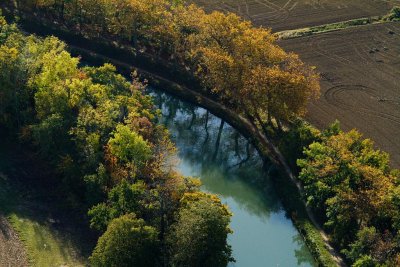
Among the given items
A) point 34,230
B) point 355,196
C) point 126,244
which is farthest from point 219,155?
point 126,244

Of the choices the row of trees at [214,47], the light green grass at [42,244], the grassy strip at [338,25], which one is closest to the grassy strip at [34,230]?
the light green grass at [42,244]

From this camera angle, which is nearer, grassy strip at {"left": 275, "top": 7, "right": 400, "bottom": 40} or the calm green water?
the calm green water

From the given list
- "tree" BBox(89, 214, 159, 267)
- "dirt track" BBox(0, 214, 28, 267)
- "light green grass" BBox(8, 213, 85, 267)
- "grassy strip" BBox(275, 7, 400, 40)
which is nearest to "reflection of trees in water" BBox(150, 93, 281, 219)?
"tree" BBox(89, 214, 159, 267)

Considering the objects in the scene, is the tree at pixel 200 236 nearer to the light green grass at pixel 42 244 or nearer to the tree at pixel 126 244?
the tree at pixel 126 244

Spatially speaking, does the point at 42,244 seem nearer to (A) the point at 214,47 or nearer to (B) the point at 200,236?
(B) the point at 200,236

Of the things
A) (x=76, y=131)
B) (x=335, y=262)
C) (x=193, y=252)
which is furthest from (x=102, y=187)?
(x=335, y=262)

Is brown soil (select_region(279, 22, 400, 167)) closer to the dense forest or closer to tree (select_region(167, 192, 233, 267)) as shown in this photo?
the dense forest

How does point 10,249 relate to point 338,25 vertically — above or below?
below
